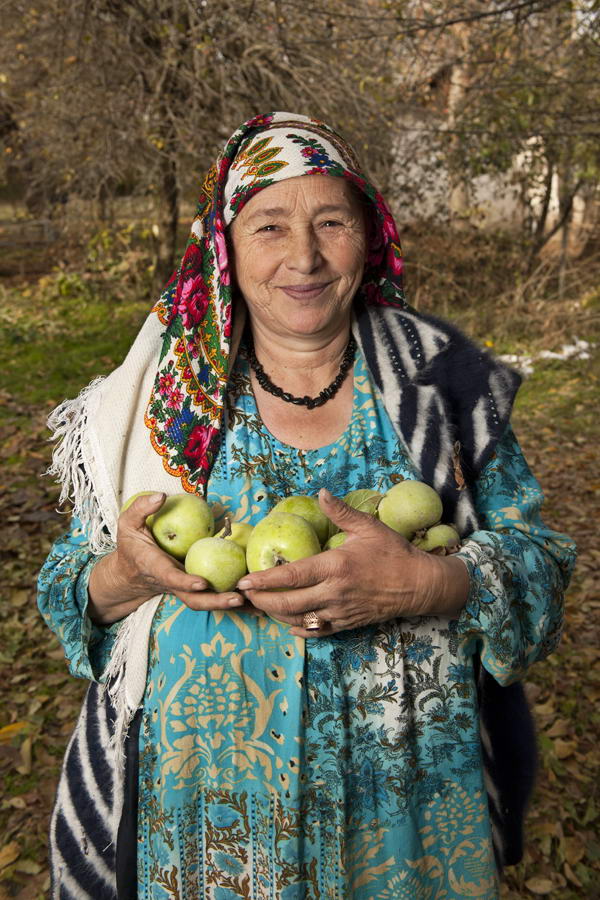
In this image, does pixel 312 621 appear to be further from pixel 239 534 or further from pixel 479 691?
pixel 479 691

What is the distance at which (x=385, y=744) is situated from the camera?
1774 millimetres

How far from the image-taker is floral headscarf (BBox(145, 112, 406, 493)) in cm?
194

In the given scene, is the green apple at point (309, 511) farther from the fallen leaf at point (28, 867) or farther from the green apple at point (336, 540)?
the fallen leaf at point (28, 867)

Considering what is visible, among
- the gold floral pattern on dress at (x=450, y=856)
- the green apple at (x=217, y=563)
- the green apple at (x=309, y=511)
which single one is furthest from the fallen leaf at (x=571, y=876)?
the green apple at (x=217, y=563)

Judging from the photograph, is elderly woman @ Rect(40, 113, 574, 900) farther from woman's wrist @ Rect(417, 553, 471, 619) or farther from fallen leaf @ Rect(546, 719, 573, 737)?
fallen leaf @ Rect(546, 719, 573, 737)

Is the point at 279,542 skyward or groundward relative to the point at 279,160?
groundward

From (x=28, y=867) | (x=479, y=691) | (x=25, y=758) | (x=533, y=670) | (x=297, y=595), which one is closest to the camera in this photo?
(x=297, y=595)

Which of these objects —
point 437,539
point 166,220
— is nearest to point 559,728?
point 437,539

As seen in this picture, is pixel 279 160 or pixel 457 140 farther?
pixel 457 140

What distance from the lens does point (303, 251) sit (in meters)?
1.91

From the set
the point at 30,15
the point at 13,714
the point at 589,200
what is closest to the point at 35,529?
the point at 13,714

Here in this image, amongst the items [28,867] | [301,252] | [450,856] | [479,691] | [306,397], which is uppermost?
[301,252]

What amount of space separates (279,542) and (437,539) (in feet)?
1.36

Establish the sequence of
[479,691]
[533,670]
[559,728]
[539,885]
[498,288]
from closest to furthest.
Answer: [479,691]
[539,885]
[559,728]
[533,670]
[498,288]
